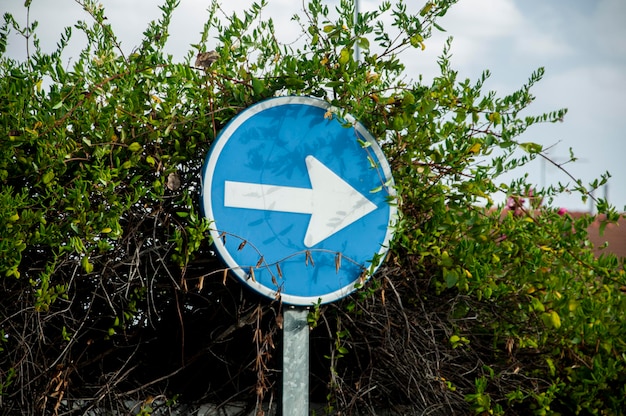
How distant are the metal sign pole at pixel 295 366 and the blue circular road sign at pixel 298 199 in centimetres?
7

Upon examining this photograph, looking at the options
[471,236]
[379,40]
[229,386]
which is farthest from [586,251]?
[229,386]

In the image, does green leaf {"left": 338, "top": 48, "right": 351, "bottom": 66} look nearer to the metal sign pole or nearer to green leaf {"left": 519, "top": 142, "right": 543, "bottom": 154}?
green leaf {"left": 519, "top": 142, "right": 543, "bottom": 154}

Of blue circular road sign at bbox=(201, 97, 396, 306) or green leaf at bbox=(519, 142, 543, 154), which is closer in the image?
blue circular road sign at bbox=(201, 97, 396, 306)

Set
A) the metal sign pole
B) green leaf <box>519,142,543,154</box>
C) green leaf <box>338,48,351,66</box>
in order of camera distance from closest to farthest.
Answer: the metal sign pole
green leaf <box>338,48,351,66</box>
green leaf <box>519,142,543,154</box>

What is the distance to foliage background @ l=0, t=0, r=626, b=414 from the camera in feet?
7.48

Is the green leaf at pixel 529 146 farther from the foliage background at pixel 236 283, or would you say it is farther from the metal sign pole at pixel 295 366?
the metal sign pole at pixel 295 366

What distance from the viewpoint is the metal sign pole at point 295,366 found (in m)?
2.26

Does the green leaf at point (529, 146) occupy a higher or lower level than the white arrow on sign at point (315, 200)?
higher

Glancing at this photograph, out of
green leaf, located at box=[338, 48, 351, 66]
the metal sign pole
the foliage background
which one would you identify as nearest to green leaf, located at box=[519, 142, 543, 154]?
the foliage background

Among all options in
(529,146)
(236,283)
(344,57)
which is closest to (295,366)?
(236,283)

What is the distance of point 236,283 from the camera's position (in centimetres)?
246

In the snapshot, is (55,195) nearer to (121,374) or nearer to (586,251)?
(121,374)

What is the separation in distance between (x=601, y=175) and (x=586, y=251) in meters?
0.27

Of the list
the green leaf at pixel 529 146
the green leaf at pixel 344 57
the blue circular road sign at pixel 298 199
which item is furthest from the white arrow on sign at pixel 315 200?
the green leaf at pixel 529 146
